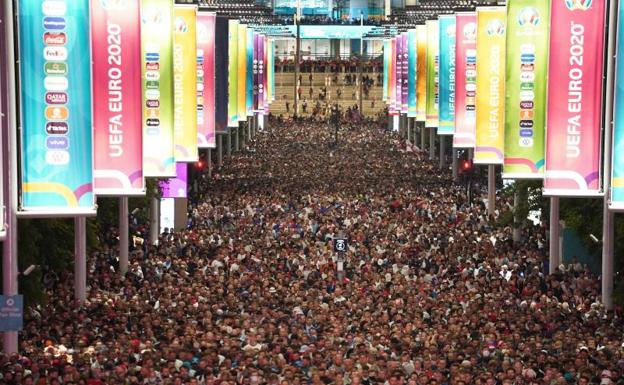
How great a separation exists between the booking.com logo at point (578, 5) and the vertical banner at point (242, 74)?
36654 millimetres

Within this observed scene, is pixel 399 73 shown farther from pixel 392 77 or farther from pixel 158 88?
pixel 158 88

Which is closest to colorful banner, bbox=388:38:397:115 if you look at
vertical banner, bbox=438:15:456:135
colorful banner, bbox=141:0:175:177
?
vertical banner, bbox=438:15:456:135

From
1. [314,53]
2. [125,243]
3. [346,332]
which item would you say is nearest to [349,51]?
[314,53]

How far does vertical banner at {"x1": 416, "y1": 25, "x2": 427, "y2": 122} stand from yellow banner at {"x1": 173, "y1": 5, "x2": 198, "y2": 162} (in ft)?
89.6

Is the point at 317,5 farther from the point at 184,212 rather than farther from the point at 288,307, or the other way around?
the point at 288,307

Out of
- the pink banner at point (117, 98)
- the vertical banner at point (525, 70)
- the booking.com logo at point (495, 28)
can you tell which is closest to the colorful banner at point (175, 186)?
the booking.com logo at point (495, 28)

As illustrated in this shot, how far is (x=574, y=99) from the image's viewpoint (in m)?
27.8

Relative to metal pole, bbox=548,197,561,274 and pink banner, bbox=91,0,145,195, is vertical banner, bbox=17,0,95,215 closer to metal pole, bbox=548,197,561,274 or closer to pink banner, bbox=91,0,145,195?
pink banner, bbox=91,0,145,195

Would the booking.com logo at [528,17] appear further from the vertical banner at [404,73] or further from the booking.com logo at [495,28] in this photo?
the vertical banner at [404,73]

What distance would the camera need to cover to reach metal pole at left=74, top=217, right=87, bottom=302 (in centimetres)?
3312

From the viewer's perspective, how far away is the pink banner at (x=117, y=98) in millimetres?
27344

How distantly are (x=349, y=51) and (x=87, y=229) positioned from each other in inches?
5373

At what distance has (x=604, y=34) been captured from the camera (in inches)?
1077

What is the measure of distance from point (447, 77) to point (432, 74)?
7182 millimetres
